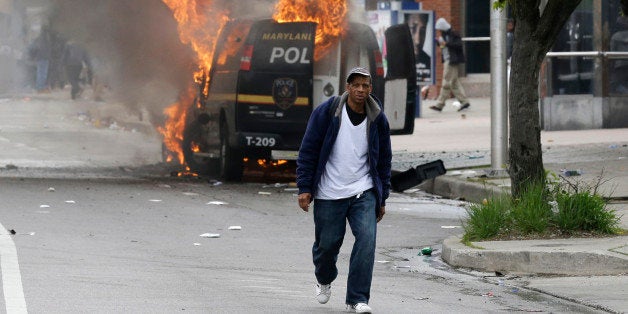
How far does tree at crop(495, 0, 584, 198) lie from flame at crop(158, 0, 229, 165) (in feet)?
23.4

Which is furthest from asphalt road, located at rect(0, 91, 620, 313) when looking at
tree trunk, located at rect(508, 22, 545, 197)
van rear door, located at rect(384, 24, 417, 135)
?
van rear door, located at rect(384, 24, 417, 135)

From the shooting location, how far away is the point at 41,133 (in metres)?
26.7

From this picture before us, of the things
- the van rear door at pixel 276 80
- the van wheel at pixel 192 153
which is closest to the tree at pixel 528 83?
the van rear door at pixel 276 80

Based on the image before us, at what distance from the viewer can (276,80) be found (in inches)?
667

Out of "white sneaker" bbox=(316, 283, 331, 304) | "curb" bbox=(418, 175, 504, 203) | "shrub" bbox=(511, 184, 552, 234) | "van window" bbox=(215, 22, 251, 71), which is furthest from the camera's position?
"van window" bbox=(215, 22, 251, 71)

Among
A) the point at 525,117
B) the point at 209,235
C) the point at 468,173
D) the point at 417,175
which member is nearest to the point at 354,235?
the point at 525,117

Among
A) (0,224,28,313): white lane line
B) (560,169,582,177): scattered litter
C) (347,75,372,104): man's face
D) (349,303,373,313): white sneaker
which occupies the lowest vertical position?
(560,169,582,177): scattered litter

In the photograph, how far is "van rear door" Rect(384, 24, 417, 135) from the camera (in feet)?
58.5

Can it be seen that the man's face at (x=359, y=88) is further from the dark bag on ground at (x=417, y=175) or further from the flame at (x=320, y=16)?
the flame at (x=320, y=16)

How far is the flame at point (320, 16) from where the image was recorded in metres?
17.0

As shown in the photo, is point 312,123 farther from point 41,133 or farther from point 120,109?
point 120,109

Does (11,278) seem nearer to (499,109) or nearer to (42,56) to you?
(499,109)

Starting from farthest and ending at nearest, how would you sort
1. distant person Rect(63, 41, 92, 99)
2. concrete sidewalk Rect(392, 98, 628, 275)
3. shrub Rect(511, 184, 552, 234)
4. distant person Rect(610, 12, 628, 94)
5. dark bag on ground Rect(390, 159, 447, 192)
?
distant person Rect(63, 41, 92, 99)
distant person Rect(610, 12, 628, 94)
dark bag on ground Rect(390, 159, 447, 192)
shrub Rect(511, 184, 552, 234)
concrete sidewalk Rect(392, 98, 628, 275)

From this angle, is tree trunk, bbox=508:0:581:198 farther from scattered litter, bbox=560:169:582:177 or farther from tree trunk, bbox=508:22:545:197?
scattered litter, bbox=560:169:582:177
